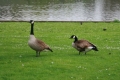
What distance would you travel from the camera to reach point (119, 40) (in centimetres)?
2548

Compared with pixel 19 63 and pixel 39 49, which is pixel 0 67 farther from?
pixel 39 49

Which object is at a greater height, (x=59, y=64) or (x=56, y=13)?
(x=59, y=64)

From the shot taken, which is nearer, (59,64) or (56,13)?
(59,64)

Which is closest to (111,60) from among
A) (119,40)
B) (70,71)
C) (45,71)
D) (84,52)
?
(84,52)

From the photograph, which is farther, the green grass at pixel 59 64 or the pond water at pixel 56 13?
the pond water at pixel 56 13

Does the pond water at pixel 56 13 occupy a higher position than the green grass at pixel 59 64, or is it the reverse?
the green grass at pixel 59 64

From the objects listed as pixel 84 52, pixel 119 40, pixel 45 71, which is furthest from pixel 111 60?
pixel 119 40

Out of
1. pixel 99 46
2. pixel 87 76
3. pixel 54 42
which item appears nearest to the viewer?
pixel 87 76

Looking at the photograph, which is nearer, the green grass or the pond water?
the green grass

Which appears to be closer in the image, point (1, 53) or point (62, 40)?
point (1, 53)

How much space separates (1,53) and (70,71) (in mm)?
6482

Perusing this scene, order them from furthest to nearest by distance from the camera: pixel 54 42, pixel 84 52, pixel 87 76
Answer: pixel 54 42, pixel 84 52, pixel 87 76

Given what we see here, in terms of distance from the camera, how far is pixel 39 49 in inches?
680

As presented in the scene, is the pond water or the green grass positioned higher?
the green grass
